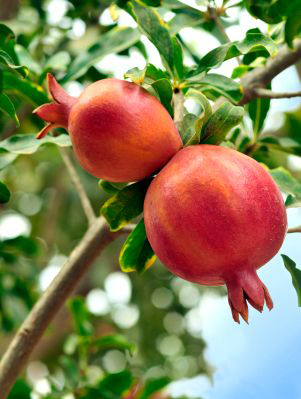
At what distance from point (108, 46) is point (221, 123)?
1.56 feet

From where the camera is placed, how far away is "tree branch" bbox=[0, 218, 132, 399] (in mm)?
1091

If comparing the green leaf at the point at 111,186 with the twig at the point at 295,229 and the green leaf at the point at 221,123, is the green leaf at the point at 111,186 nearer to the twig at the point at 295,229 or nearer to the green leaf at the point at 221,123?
the green leaf at the point at 221,123

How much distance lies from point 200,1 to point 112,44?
19cm

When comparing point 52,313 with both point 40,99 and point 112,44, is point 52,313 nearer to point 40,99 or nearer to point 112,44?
point 40,99

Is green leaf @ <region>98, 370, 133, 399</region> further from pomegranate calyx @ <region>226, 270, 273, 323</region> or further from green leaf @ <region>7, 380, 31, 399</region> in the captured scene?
pomegranate calyx @ <region>226, 270, 273, 323</region>

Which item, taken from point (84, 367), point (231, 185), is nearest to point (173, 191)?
point (231, 185)

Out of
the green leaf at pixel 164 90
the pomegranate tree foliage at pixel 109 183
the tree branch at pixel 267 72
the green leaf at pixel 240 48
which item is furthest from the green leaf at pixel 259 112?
the green leaf at pixel 164 90

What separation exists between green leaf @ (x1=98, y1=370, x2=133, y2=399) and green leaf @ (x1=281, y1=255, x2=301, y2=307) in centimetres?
80

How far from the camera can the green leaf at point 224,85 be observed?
88 cm

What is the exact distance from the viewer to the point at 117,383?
1.59 m

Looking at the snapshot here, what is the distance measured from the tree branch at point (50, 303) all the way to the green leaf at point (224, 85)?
334 millimetres

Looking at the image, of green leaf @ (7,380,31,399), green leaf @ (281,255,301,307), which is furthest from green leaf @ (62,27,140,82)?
green leaf @ (7,380,31,399)

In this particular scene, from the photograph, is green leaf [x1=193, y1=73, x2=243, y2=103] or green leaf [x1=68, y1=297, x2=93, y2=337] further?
green leaf [x1=68, y1=297, x2=93, y2=337]

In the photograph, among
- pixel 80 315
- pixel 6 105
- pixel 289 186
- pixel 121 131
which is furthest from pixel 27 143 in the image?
pixel 80 315
